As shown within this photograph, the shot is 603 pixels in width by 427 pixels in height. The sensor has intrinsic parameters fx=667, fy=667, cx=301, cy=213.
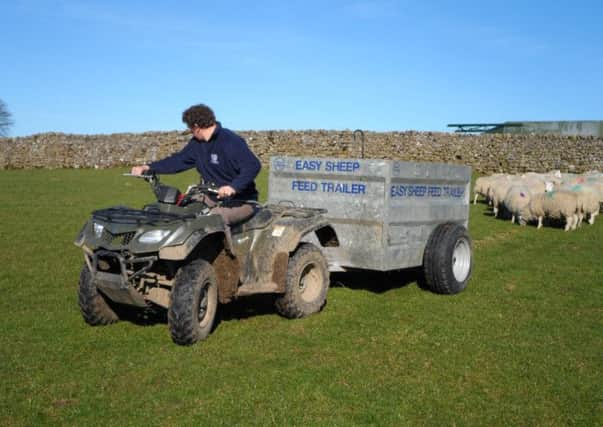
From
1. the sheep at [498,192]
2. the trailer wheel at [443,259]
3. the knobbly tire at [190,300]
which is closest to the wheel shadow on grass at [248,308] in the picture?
the knobbly tire at [190,300]

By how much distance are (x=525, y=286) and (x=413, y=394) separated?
502 centimetres

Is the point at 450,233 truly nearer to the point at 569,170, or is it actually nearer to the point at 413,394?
the point at 413,394

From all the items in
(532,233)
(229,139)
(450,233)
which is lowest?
(532,233)

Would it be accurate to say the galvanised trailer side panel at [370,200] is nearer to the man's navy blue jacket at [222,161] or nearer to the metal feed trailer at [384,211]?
Result: the metal feed trailer at [384,211]

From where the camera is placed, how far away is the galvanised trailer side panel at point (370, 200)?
7949 mm

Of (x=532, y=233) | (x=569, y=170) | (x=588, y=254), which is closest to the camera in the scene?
(x=588, y=254)

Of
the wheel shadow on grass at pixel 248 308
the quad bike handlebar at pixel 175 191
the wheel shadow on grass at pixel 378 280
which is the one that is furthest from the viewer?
the wheel shadow on grass at pixel 378 280

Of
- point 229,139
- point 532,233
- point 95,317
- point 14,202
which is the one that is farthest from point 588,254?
point 14,202

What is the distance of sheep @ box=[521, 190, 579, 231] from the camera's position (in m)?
17.6

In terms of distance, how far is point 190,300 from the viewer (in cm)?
596

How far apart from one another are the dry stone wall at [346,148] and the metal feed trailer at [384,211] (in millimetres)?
24168

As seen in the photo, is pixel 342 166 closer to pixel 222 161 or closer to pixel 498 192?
pixel 222 161

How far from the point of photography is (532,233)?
16938mm

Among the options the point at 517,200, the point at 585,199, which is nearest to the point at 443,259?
the point at 517,200
